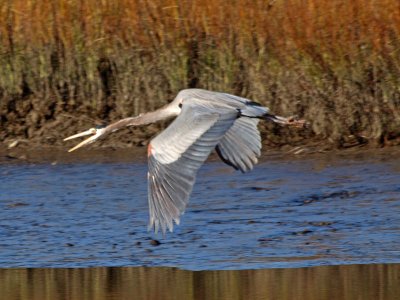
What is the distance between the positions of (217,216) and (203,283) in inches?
66.8

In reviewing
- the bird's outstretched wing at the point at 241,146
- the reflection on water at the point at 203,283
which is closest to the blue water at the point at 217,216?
the reflection on water at the point at 203,283

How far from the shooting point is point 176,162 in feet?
20.0

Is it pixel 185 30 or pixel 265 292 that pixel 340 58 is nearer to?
pixel 185 30

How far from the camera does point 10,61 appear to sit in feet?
34.1

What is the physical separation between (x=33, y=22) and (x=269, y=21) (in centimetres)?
220

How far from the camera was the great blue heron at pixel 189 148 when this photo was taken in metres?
6.03

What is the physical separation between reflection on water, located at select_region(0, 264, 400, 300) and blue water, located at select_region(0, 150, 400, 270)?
0.34 ft

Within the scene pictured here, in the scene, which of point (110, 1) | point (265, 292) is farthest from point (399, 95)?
point (265, 292)

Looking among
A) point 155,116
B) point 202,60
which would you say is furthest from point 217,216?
point 202,60

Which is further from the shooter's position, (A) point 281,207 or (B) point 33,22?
(B) point 33,22

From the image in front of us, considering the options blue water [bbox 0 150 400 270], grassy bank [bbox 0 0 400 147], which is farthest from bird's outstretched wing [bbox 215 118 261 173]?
grassy bank [bbox 0 0 400 147]

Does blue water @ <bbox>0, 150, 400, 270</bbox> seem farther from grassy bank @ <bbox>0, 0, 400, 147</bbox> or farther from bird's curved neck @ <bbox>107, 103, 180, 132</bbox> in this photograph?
bird's curved neck @ <bbox>107, 103, 180, 132</bbox>

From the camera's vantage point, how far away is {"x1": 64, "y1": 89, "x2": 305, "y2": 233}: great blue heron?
19.8 ft

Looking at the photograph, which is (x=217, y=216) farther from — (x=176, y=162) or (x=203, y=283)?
(x=176, y=162)
